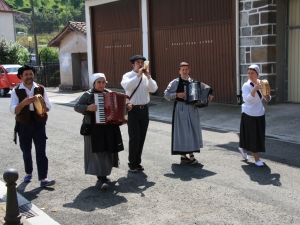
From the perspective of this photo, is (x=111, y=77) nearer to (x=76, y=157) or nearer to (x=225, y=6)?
(x=225, y=6)

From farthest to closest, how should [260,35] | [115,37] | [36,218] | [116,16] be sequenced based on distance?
[115,37]
[116,16]
[260,35]
[36,218]

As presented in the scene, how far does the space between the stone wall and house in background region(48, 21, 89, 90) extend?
37.9 ft

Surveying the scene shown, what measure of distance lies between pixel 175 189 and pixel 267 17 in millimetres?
8462

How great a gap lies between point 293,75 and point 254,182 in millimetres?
7947

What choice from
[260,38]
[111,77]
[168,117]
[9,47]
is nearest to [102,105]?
[168,117]

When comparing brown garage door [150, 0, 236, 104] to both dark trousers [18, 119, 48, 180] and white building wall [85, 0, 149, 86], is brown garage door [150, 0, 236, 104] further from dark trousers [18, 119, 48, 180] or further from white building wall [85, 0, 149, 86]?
dark trousers [18, 119, 48, 180]

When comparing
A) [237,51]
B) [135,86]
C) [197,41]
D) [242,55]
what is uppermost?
[197,41]

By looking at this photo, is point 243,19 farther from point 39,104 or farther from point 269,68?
point 39,104

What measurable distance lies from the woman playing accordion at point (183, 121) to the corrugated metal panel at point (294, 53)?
273 inches

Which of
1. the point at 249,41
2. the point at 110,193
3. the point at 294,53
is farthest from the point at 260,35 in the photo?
the point at 110,193

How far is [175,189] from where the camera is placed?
638cm

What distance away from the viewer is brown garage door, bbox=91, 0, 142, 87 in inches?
733

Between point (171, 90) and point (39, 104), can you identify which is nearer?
point (39, 104)

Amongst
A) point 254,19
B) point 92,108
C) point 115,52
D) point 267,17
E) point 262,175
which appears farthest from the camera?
point 115,52
